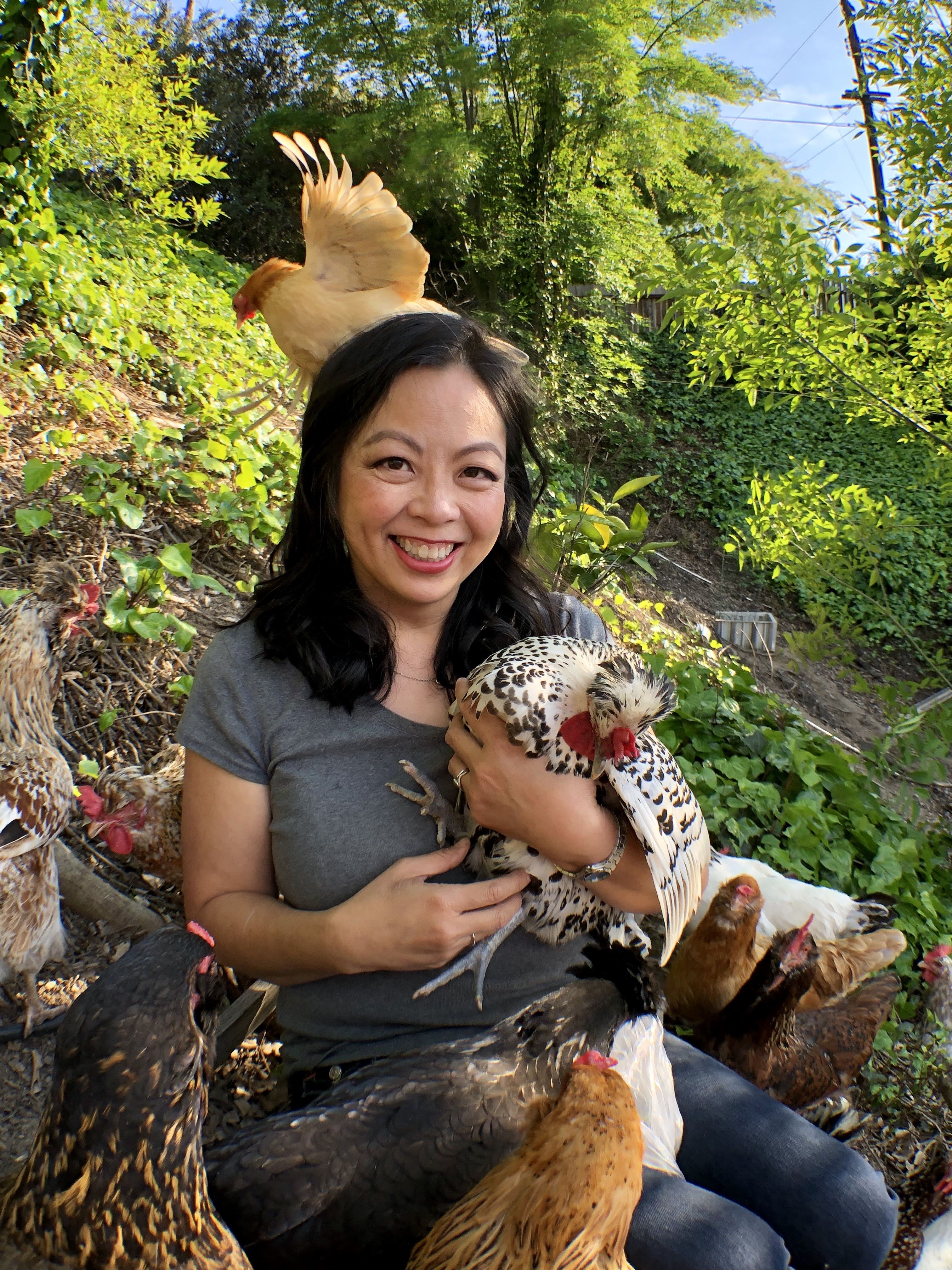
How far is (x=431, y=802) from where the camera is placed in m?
1.50

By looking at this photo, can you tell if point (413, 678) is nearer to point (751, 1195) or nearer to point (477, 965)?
point (477, 965)

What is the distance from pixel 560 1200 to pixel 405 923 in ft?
1.44

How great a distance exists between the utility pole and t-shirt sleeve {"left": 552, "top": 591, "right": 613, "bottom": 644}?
209 centimetres

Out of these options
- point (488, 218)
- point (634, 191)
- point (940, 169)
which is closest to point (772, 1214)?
point (940, 169)

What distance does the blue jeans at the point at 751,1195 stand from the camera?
1176mm

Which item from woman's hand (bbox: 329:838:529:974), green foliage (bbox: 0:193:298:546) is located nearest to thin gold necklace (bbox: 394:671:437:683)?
woman's hand (bbox: 329:838:529:974)

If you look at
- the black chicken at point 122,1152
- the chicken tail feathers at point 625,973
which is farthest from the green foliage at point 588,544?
the black chicken at point 122,1152

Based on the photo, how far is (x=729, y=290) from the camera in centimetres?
308

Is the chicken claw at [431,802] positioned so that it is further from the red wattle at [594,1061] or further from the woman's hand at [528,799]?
the red wattle at [594,1061]

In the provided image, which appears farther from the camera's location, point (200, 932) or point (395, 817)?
point (395, 817)

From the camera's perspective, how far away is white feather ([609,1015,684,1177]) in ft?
4.50

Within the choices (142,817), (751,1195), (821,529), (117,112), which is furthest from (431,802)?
(117,112)

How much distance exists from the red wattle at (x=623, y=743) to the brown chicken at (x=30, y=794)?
1468mm

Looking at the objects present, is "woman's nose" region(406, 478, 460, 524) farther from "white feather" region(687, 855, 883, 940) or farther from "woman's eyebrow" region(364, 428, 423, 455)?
"white feather" region(687, 855, 883, 940)
